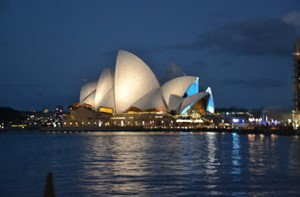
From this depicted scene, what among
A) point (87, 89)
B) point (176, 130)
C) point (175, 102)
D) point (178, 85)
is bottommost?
point (176, 130)

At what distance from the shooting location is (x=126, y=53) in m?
71.2

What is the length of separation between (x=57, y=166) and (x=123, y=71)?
157 ft

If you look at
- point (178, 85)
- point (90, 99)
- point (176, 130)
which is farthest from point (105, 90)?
point (176, 130)

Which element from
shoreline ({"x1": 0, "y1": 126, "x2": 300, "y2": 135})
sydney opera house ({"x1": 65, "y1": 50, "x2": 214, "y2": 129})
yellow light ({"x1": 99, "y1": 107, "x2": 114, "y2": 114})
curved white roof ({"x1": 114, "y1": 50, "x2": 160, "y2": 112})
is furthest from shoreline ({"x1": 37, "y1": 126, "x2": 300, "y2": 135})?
curved white roof ({"x1": 114, "y1": 50, "x2": 160, "y2": 112})

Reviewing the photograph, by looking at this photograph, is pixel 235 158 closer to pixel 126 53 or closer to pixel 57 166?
pixel 57 166

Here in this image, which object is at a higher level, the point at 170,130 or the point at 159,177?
the point at 170,130

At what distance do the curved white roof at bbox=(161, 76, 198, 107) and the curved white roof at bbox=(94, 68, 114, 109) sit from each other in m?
7.41

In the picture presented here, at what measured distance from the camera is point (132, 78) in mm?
72688

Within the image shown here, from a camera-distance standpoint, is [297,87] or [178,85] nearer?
[297,87]

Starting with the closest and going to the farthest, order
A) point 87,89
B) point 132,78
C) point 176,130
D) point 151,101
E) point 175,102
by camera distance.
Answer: point 132,78 < point 151,101 < point 175,102 < point 87,89 < point 176,130

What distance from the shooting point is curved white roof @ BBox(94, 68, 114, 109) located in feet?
258

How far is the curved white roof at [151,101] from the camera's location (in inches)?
3054

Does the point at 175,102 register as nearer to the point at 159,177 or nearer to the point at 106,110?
the point at 106,110

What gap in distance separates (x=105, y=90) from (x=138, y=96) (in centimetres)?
650
